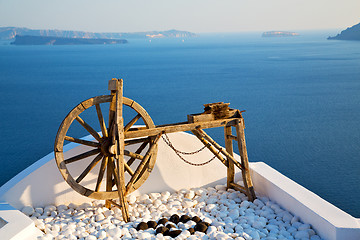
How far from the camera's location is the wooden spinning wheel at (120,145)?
5.51m

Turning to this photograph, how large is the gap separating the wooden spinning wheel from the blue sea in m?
5.81

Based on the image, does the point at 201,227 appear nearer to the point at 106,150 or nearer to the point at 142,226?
the point at 142,226

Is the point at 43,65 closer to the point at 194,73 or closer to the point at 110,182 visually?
the point at 194,73

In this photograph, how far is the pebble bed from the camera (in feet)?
17.2

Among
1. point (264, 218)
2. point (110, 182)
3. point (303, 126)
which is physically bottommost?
point (303, 126)

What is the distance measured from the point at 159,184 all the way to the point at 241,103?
21.7 m

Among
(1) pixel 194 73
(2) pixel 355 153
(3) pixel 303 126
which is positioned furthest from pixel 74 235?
(1) pixel 194 73

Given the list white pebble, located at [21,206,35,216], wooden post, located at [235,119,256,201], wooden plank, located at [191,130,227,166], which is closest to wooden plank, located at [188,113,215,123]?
wooden plank, located at [191,130,227,166]

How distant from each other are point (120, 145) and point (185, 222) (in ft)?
3.99

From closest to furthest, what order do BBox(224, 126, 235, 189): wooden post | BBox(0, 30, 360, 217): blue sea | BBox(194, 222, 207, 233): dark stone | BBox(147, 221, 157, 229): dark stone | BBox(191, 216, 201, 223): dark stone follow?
BBox(194, 222, 207, 233): dark stone, BBox(147, 221, 157, 229): dark stone, BBox(191, 216, 201, 223): dark stone, BBox(224, 126, 235, 189): wooden post, BBox(0, 30, 360, 217): blue sea

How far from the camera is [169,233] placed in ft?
17.1

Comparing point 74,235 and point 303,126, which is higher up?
point 74,235

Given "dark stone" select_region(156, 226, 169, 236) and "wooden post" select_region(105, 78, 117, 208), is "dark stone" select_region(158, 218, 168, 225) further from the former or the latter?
"wooden post" select_region(105, 78, 117, 208)

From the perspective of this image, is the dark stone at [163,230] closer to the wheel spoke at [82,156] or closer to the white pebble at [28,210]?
the wheel spoke at [82,156]
